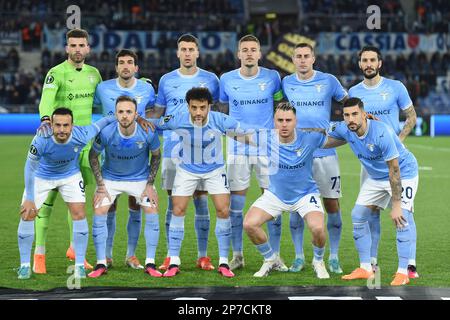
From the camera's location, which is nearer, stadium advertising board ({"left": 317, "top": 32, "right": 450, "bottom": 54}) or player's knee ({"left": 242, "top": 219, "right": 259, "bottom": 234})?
player's knee ({"left": 242, "top": 219, "right": 259, "bottom": 234})

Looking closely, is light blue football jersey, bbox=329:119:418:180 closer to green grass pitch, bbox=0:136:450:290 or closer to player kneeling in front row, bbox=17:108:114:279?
green grass pitch, bbox=0:136:450:290

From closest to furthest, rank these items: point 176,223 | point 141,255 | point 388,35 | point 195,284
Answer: point 195,284 → point 176,223 → point 141,255 → point 388,35

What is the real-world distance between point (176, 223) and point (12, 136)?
21.0 meters

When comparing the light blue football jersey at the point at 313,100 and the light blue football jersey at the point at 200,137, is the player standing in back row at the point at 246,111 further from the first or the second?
the light blue football jersey at the point at 200,137

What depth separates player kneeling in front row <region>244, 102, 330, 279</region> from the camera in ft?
27.1

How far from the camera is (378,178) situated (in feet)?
27.1

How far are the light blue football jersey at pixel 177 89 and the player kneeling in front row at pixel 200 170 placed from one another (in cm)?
23

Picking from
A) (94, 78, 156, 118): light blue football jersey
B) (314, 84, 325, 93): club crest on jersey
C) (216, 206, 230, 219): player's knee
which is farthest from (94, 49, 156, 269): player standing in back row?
(314, 84, 325, 93): club crest on jersey

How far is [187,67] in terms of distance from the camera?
8.88 m

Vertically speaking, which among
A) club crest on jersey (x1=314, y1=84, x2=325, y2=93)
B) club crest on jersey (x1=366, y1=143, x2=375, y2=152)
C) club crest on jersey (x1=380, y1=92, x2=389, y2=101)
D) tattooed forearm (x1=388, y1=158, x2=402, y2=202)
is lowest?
tattooed forearm (x1=388, y1=158, x2=402, y2=202)

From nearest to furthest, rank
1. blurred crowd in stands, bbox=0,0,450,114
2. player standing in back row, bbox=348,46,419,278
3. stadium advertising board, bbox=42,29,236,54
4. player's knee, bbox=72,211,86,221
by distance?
player's knee, bbox=72,211,86,221 → player standing in back row, bbox=348,46,419,278 → blurred crowd in stands, bbox=0,0,450,114 → stadium advertising board, bbox=42,29,236,54

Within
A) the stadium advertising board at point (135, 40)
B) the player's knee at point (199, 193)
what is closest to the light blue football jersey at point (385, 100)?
the player's knee at point (199, 193)

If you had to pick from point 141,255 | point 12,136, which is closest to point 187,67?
point 141,255
